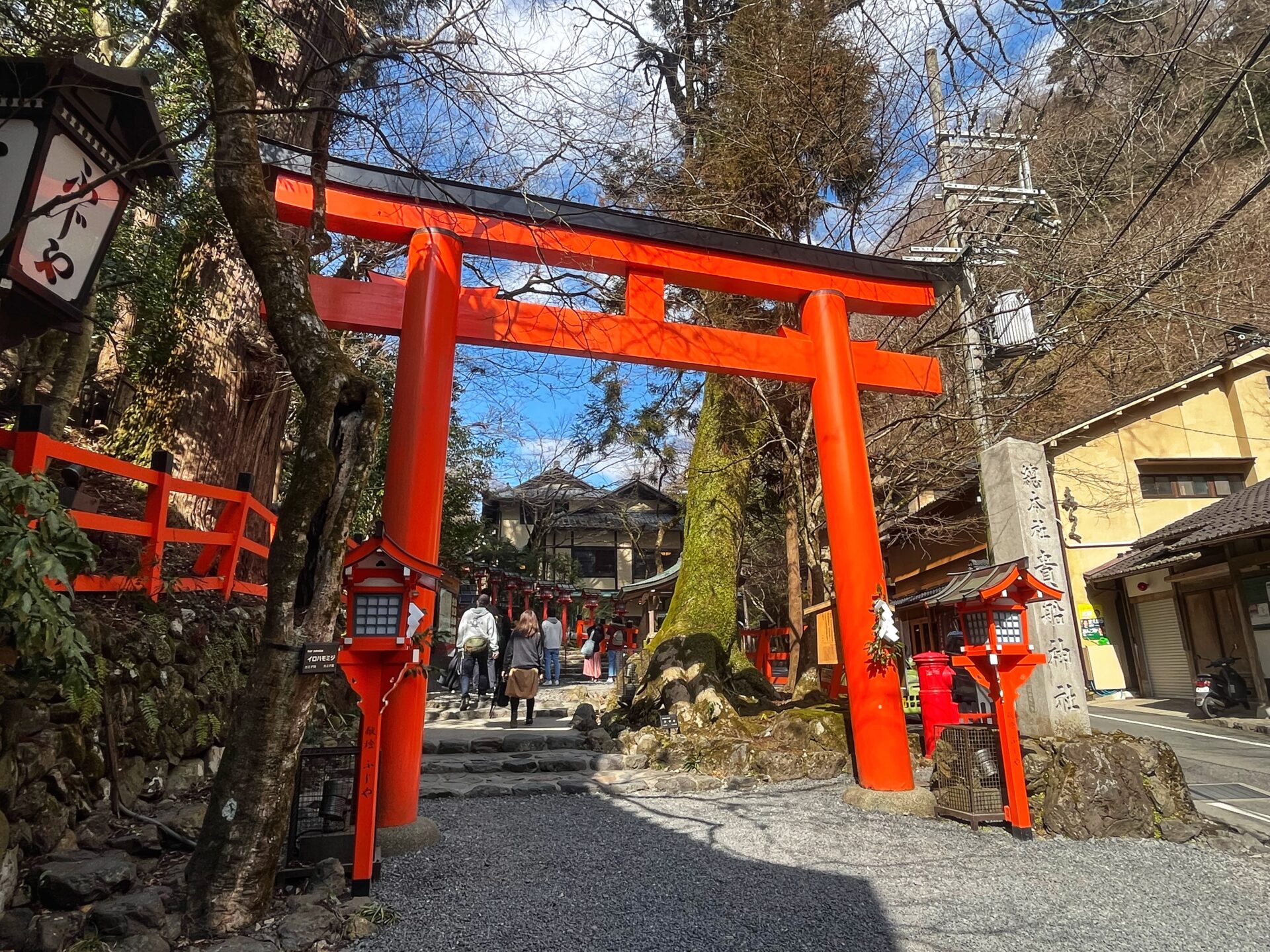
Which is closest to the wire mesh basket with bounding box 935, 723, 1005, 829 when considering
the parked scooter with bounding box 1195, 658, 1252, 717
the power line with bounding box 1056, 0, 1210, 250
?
the power line with bounding box 1056, 0, 1210, 250

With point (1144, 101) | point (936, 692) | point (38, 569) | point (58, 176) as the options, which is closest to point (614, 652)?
point (936, 692)

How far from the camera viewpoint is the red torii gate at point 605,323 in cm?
519

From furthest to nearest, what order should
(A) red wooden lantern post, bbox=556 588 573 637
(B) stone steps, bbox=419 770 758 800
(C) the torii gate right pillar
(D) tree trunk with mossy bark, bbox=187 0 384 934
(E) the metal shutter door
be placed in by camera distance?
1. (A) red wooden lantern post, bbox=556 588 573 637
2. (E) the metal shutter door
3. (B) stone steps, bbox=419 770 758 800
4. (C) the torii gate right pillar
5. (D) tree trunk with mossy bark, bbox=187 0 384 934

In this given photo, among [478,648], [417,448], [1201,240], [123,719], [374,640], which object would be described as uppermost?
[1201,240]

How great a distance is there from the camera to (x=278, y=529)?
3.38m


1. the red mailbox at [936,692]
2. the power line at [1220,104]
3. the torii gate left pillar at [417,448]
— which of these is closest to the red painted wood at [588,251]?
the torii gate left pillar at [417,448]

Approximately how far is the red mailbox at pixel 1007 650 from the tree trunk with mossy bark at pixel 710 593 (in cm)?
335

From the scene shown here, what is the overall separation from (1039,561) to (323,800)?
5965 mm

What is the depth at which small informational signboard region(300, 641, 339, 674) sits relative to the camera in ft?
10.5

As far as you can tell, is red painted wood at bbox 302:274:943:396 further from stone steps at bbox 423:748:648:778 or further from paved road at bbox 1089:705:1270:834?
paved road at bbox 1089:705:1270:834

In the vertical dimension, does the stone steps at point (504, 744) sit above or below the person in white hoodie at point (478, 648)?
below

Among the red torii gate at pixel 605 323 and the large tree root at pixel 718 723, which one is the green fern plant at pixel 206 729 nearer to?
the red torii gate at pixel 605 323

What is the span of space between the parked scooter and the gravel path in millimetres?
8938

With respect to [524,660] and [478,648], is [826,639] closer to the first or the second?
[478,648]
